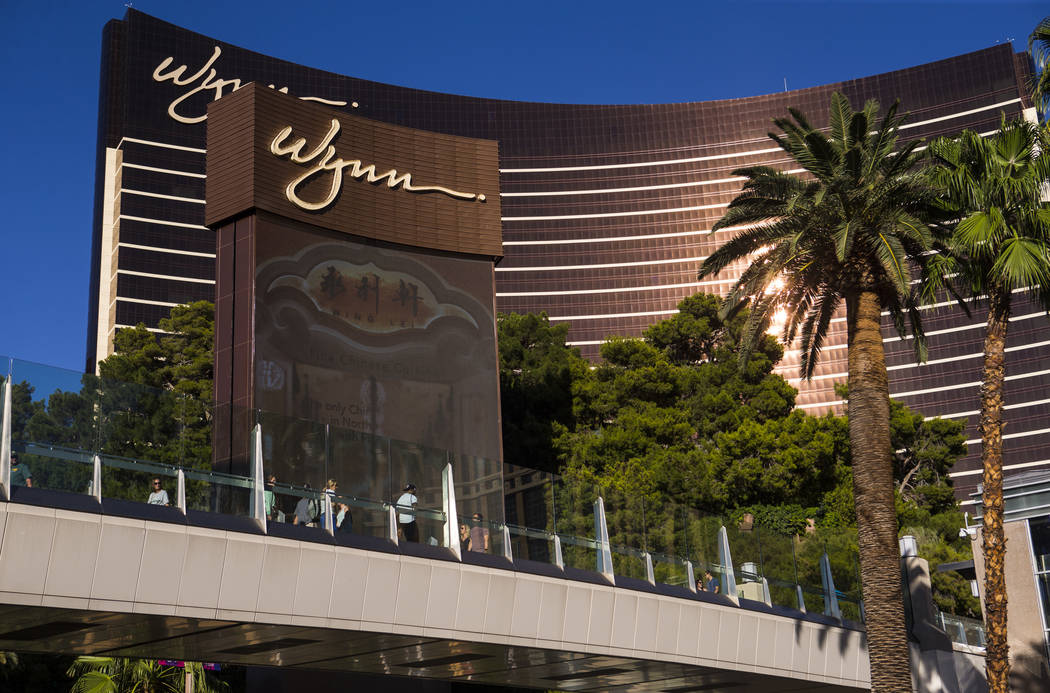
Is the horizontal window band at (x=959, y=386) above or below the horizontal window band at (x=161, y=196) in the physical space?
below

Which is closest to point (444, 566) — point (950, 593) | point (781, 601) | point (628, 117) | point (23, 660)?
point (781, 601)

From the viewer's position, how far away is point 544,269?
116625mm

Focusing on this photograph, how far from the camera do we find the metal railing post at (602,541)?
86.2ft

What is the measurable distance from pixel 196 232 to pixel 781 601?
80.1 m

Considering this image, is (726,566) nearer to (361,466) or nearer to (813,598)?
(813,598)

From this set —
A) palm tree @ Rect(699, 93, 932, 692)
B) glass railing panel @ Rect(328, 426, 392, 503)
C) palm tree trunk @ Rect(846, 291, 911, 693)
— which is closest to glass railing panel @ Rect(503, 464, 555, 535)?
glass railing panel @ Rect(328, 426, 392, 503)

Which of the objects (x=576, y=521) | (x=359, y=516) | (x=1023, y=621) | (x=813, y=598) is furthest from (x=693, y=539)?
(x=1023, y=621)

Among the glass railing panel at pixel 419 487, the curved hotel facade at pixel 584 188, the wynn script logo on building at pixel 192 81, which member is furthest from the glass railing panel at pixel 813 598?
the wynn script logo on building at pixel 192 81

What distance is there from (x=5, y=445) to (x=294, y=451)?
6065 mm

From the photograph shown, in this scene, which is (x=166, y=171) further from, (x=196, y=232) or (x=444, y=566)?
(x=444, y=566)

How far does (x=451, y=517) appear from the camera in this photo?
915 inches

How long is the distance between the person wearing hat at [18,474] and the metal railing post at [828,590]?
21.4 metres

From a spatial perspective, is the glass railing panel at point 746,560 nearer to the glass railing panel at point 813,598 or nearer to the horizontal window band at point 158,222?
the glass railing panel at point 813,598

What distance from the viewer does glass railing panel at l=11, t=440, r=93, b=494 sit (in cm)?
1706
